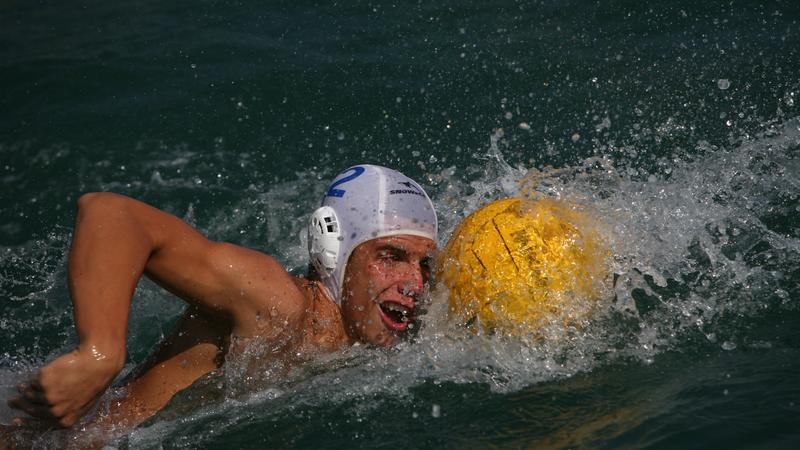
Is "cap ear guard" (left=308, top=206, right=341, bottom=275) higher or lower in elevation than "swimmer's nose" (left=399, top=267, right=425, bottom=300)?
higher

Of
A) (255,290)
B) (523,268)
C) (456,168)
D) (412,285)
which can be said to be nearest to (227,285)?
(255,290)

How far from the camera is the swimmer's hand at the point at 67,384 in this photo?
3260 millimetres

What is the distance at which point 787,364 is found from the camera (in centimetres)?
412

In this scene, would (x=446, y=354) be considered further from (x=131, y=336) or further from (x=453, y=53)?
(x=453, y=53)

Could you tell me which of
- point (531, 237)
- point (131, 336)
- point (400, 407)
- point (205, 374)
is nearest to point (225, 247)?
point (205, 374)

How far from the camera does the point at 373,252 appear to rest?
4.62 meters

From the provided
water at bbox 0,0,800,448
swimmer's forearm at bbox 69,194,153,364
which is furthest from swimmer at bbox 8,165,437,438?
water at bbox 0,0,800,448

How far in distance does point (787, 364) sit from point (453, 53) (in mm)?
5411

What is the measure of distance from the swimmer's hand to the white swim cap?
1.48 metres

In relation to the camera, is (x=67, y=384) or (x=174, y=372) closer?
(x=67, y=384)

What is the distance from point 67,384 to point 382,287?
1.72m

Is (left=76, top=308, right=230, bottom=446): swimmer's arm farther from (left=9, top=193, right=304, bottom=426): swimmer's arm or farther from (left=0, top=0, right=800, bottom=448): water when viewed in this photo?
(left=9, top=193, right=304, bottom=426): swimmer's arm

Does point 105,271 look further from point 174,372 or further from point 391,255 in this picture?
point 391,255

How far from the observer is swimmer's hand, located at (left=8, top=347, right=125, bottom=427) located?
128 inches
